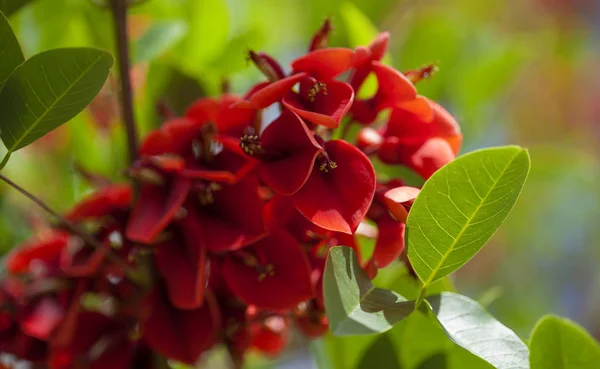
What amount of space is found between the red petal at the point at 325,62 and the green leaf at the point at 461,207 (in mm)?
182

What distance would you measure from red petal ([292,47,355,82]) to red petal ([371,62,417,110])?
4 centimetres

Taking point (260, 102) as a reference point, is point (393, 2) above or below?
below

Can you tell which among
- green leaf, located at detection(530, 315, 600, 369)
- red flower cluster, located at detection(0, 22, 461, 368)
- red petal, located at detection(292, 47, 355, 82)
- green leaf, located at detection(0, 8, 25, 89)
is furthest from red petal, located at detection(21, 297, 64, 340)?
green leaf, located at detection(530, 315, 600, 369)

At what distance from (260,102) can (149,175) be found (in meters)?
0.16

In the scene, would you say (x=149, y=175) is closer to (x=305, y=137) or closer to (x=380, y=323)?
(x=305, y=137)

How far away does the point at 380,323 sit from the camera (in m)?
0.64

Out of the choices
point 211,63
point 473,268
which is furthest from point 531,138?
point 211,63

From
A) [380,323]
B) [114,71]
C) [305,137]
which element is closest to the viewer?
[380,323]

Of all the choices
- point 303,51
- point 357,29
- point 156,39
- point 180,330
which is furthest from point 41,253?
point 303,51

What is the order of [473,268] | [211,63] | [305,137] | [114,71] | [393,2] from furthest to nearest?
1. [473,268]
2. [393,2]
3. [211,63]
4. [114,71]
5. [305,137]

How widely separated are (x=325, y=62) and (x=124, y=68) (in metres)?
0.27

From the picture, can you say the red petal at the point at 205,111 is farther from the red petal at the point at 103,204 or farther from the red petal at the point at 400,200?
the red petal at the point at 400,200

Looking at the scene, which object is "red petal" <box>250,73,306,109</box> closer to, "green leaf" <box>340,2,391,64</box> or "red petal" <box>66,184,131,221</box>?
"red petal" <box>66,184,131,221</box>

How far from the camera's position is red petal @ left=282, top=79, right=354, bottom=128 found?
28.3 inches
